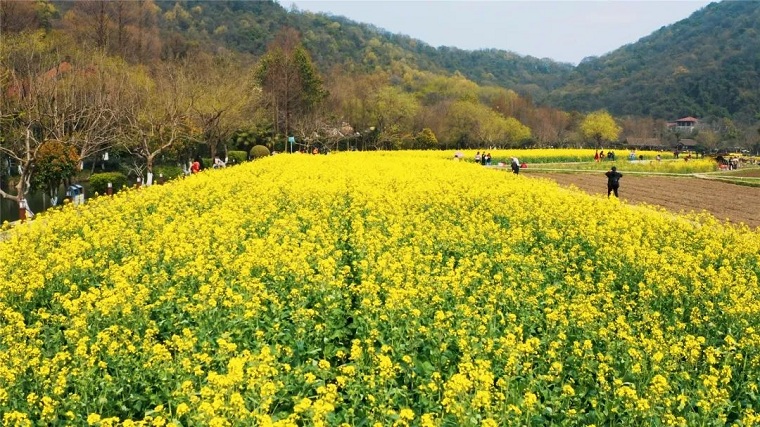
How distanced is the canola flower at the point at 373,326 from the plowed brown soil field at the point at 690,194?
1230 cm

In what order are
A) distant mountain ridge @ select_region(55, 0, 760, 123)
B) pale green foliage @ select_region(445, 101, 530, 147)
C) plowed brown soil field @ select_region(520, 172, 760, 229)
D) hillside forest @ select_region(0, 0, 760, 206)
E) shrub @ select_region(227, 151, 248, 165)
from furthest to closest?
distant mountain ridge @ select_region(55, 0, 760, 123), pale green foliage @ select_region(445, 101, 530, 147), shrub @ select_region(227, 151, 248, 165), hillside forest @ select_region(0, 0, 760, 206), plowed brown soil field @ select_region(520, 172, 760, 229)

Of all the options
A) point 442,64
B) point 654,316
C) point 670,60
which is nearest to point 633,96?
point 670,60

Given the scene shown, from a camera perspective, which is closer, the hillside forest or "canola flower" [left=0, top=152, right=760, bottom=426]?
"canola flower" [left=0, top=152, right=760, bottom=426]

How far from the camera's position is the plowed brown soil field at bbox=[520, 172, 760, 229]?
21.9 meters

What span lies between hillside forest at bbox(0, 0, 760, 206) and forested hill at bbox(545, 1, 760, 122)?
1.24 metres

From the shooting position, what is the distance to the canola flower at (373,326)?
4.51 meters

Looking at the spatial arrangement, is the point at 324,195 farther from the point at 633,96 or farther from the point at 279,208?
the point at 633,96

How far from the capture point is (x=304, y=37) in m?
106

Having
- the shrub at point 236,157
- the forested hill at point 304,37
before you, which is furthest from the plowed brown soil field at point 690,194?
the forested hill at point 304,37

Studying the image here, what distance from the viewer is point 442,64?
169m

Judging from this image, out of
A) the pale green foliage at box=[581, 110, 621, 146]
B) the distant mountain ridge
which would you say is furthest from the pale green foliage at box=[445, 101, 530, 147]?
the distant mountain ridge

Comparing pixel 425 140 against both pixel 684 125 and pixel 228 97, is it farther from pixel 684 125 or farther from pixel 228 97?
pixel 684 125

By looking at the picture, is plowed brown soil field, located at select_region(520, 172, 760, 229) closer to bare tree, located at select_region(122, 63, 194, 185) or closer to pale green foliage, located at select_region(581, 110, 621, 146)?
bare tree, located at select_region(122, 63, 194, 185)

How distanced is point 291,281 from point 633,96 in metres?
136
